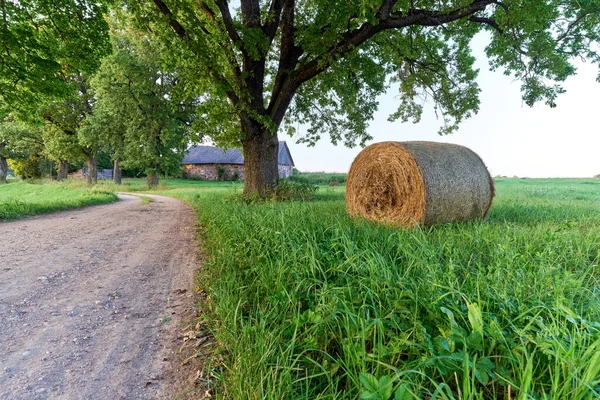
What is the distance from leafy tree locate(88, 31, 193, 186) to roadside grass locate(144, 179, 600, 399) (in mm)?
23072

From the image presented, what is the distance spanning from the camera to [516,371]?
1.49 m

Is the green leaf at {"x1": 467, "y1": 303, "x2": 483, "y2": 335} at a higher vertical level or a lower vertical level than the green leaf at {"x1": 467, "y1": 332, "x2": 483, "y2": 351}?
higher

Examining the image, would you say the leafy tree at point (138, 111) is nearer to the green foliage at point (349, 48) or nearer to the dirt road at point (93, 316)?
the green foliage at point (349, 48)

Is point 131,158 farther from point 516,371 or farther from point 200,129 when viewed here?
point 516,371

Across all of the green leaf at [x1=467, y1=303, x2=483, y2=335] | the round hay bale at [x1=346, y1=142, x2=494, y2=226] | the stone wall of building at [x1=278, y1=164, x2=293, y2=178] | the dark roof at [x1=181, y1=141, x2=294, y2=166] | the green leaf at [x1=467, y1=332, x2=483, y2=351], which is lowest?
the green leaf at [x1=467, y1=332, x2=483, y2=351]

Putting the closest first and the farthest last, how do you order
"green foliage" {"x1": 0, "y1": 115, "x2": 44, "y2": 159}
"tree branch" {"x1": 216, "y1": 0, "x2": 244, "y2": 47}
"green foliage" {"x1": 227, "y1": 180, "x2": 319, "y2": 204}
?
"tree branch" {"x1": 216, "y1": 0, "x2": 244, "y2": 47}
"green foliage" {"x1": 227, "y1": 180, "x2": 319, "y2": 204}
"green foliage" {"x1": 0, "y1": 115, "x2": 44, "y2": 159}

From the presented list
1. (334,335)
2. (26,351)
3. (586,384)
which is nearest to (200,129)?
(26,351)

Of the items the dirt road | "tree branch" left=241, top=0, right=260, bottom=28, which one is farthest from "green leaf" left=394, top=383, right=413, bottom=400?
"tree branch" left=241, top=0, right=260, bottom=28

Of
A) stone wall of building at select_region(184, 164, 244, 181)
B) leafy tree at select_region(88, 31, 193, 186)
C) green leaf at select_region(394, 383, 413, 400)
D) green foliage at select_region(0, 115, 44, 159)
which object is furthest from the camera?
stone wall of building at select_region(184, 164, 244, 181)

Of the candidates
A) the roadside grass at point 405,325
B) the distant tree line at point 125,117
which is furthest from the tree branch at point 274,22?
the distant tree line at point 125,117

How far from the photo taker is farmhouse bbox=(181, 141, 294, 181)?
45.9 m

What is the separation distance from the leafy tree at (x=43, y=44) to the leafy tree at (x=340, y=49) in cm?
230

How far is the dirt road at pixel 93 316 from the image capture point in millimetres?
2055

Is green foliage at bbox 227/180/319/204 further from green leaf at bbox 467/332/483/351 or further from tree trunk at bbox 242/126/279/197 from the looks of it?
green leaf at bbox 467/332/483/351
